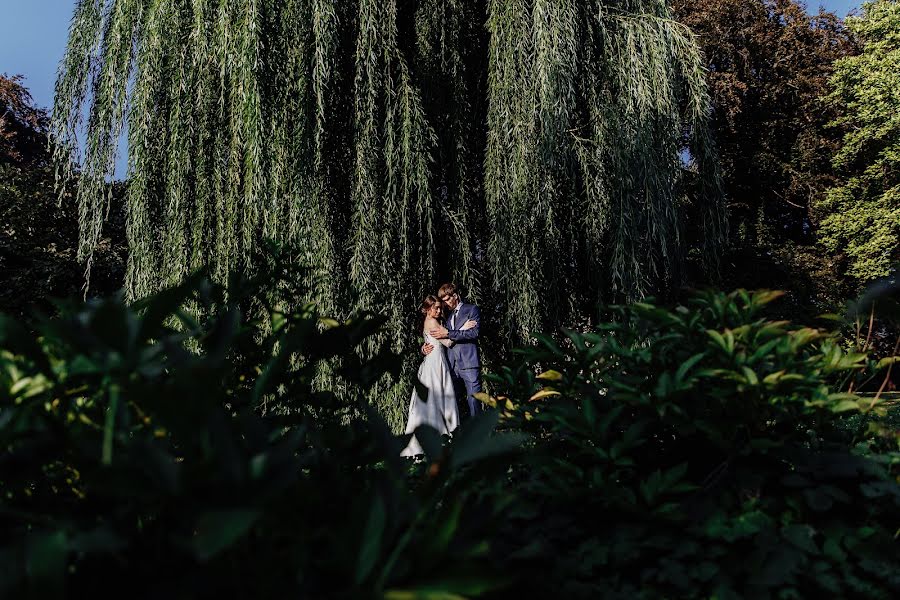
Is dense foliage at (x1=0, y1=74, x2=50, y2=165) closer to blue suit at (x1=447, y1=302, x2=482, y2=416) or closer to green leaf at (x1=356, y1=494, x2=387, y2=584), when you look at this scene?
blue suit at (x1=447, y1=302, x2=482, y2=416)

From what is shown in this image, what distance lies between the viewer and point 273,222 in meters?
4.21

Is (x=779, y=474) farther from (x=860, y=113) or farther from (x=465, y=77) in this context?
(x=860, y=113)

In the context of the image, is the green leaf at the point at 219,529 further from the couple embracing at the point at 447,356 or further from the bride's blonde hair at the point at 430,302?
the bride's blonde hair at the point at 430,302

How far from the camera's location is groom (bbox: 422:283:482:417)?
4863mm

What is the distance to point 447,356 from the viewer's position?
17.4 feet

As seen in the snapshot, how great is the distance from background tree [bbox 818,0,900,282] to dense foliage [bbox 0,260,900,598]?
46.4 feet

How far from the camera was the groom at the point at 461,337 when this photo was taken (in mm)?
4863

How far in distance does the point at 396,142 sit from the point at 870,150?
13.9m

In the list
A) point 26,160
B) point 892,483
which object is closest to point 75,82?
point 892,483

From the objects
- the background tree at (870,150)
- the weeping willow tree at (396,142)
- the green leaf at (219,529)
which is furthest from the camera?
the background tree at (870,150)

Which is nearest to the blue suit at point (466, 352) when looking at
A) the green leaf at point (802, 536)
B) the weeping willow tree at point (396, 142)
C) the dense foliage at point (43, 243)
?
the weeping willow tree at point (396, 142)

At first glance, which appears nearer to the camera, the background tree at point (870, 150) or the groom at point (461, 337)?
the groom at point (461, 337)

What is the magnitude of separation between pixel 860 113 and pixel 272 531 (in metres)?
16.1

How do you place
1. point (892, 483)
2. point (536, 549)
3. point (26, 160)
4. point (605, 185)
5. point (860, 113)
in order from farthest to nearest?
point (26, 160) < point (860, 113) < point (605, 185) < point (892, 483) < point (536, 549)
